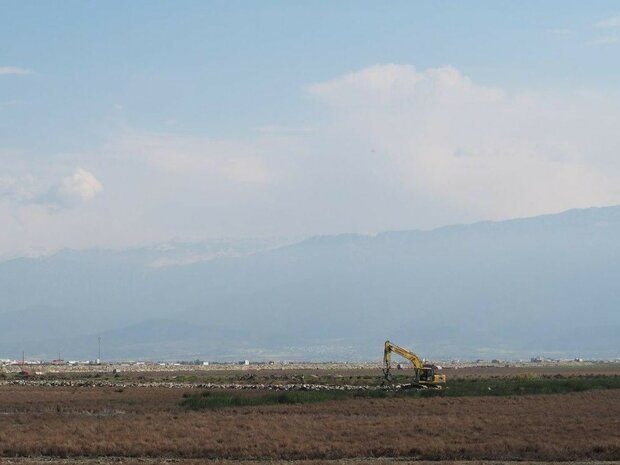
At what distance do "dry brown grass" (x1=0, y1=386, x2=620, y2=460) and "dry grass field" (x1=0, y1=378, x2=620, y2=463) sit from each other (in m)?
0.04

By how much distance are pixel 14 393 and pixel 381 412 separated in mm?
27898

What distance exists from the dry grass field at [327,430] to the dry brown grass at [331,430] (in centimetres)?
4

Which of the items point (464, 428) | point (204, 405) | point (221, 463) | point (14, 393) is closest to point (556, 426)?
point (464, 428)

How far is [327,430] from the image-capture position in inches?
1548

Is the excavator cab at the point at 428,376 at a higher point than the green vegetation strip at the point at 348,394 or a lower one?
higher

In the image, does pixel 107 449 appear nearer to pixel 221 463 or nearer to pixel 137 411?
pixel 221 463

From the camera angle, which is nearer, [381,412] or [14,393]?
[381,412]

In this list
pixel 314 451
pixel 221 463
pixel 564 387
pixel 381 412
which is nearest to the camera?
pixel 221 463

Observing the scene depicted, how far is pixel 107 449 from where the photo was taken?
35.4 meters

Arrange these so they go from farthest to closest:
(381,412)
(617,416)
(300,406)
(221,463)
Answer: (300,406) < (381,412) < (617,416) < (221,463)

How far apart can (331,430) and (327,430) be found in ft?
0.49

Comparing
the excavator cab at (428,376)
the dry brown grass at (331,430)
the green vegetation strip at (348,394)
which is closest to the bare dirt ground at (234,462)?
the dry brown grass at (331,430)

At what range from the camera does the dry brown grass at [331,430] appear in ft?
113

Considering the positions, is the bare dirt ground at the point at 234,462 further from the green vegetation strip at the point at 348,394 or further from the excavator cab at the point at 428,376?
the excavator cab at the point at 428,376
